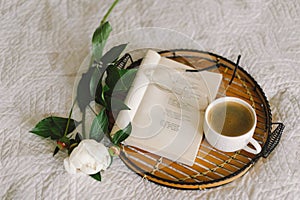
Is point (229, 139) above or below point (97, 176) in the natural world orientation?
above

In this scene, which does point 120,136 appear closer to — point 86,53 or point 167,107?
point 167,107

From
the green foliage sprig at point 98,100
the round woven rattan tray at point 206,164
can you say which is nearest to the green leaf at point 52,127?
the green foliage sprig at point 98,100

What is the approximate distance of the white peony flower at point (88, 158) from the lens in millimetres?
722

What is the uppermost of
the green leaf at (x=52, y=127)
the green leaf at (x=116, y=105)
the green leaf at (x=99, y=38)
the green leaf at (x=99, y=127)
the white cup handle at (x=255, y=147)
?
the green leaf at (x=99, y=38)

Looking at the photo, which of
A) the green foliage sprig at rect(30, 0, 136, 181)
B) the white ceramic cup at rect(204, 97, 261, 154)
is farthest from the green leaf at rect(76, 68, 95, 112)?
the white ceramic cup at rect(204, 97, 261, 154)

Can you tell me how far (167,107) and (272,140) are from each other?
0.18 metres

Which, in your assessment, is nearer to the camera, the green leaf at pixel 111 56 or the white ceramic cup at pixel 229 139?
the white ceramic cup at pixel 229 139

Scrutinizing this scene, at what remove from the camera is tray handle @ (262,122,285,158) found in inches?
30.0

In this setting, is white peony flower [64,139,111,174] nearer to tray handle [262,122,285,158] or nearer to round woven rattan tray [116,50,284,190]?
round woven rattan tray [116,50,284,190]

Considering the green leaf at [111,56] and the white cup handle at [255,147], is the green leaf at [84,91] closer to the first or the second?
the green leaf at [111,56]

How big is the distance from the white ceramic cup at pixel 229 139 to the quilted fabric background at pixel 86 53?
6 cm

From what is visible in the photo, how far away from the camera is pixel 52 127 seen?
789 mm

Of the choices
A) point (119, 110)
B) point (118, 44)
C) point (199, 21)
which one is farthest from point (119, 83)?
point (199, 21)

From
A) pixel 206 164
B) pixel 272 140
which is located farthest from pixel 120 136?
pixel 272 140
